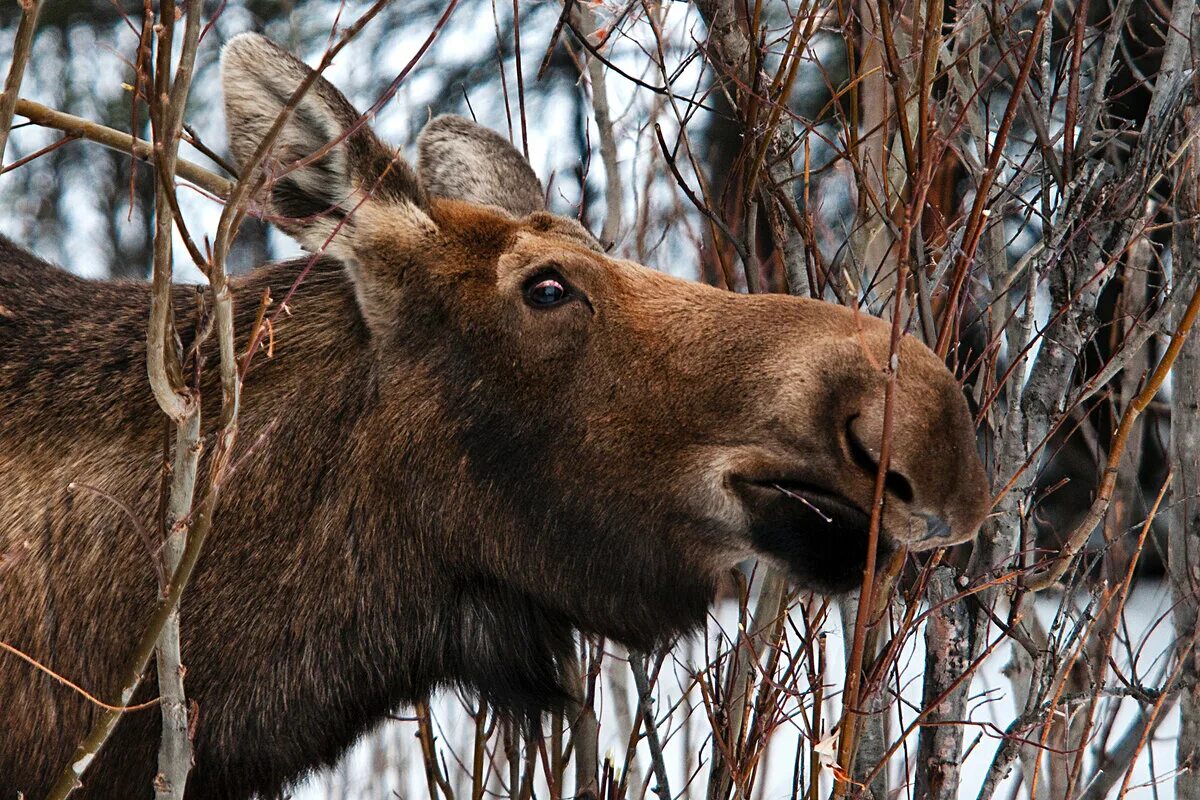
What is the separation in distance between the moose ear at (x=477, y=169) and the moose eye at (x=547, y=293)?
3.02 feet

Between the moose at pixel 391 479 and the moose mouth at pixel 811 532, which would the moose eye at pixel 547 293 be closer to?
the moose at pixel 391 479

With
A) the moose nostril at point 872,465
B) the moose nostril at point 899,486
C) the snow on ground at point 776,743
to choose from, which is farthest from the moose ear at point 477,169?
the snow on ground at point 776,743

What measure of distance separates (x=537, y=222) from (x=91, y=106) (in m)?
8.81

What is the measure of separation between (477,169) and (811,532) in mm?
1778

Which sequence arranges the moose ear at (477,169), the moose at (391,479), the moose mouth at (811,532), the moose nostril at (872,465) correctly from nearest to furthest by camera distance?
the moose nostril at (872,465)
the moose mouth at (811,532)
the moose at (391,479)
the moose ear at (477,169)

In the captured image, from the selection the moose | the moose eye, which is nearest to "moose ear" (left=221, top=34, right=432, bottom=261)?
the moose

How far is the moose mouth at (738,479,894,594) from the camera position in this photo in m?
3.01

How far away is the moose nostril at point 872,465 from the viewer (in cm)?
286

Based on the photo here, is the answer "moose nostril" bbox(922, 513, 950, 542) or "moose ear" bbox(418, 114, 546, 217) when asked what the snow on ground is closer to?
"moose ear" bbox(418, 114, 546, 217)

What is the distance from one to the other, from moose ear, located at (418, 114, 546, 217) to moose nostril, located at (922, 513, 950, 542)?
71.5 inches

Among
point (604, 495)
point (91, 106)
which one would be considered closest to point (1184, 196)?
point (604, 495)

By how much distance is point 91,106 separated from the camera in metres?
11.3

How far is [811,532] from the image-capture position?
308 centimetres

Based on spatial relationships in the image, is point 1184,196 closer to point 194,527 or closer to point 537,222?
point 537,222
